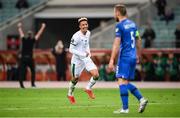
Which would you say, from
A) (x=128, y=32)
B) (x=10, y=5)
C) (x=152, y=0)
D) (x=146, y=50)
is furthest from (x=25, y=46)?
(x=10, y=5)

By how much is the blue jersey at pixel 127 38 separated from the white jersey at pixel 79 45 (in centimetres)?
442

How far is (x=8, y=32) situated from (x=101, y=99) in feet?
89.9

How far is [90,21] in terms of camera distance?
49719mm

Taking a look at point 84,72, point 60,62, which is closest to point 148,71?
point 84,72

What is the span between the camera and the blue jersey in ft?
54.4

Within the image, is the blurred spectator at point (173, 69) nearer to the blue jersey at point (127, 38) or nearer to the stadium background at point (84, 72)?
the stadium background at point (84, 72)

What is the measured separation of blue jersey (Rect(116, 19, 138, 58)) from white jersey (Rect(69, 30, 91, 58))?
442 cm

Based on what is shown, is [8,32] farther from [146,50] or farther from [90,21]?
[146,50]

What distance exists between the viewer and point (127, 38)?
16.7 m

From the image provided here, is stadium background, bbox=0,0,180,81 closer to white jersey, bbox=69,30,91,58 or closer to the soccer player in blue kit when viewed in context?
white jersey, bbox=69,30,91,58

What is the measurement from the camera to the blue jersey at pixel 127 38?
1658 centimetres

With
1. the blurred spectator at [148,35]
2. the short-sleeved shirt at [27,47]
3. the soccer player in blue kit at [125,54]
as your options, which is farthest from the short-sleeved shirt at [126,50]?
the blurred spectator at [148,35]

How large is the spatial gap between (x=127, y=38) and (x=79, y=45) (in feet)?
15.3

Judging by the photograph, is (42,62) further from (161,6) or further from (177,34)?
(161,6)
